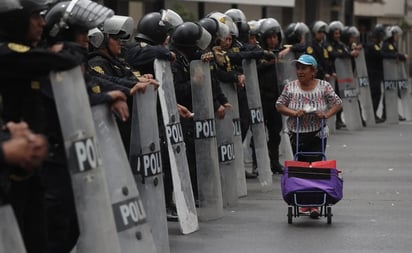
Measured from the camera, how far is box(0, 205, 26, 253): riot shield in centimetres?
632

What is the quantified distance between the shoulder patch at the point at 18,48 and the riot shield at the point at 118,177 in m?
1.29

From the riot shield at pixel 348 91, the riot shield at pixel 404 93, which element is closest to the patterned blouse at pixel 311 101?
the riot shield at pixel 348 91

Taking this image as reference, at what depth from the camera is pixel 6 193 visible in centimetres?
642

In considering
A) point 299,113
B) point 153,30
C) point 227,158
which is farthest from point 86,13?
point 227,158

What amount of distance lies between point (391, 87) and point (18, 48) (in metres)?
20.8

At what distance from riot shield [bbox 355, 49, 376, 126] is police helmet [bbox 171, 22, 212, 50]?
13.3 metres

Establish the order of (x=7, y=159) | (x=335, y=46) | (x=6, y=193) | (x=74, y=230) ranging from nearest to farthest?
(x=7, y=159), (x=6, y=193), (x=74, y=230), (x=335, y=46)

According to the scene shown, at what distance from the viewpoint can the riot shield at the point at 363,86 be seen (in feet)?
84.4

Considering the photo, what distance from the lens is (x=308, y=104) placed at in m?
12.7

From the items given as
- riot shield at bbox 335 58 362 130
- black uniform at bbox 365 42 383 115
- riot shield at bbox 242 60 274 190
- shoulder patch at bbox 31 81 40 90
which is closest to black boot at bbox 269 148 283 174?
riot shield at bbox 242 60 274 190

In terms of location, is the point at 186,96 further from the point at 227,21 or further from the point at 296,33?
the point at 296,33

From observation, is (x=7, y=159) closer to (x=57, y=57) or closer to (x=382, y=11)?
(x=57, y=57)

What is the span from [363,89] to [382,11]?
35.3 meters

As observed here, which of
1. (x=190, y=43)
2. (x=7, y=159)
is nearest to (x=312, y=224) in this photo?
(x=190, y=43)
